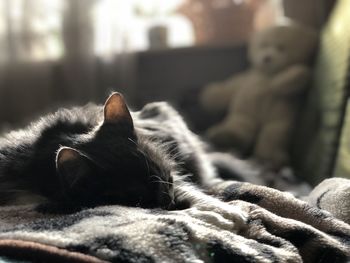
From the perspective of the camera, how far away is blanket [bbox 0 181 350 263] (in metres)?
0.74

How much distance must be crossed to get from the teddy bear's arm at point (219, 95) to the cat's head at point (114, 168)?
156 centimetres

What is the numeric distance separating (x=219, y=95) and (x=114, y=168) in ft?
5.62

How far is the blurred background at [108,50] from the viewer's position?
2.96 meters

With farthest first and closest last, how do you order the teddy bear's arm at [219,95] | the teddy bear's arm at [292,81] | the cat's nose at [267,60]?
the teddy bear's arm at [219,95], the cat's nose at [267,60], the teddy bear's arm at [292,81]

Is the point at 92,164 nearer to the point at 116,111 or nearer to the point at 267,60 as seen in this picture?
the point at 116,111

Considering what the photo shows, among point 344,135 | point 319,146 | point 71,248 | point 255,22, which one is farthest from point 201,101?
point 71,248

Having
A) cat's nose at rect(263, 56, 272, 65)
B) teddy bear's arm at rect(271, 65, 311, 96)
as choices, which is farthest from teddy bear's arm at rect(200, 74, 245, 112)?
teddy bear's arm at rect(271, 65, 311, 96)

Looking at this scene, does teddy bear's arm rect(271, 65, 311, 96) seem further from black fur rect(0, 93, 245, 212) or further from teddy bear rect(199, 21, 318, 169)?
black fur rect(0, 93, 245, 212)

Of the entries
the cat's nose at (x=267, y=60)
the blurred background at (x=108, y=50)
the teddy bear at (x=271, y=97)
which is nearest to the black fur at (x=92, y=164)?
the teddy bear at (x=271, y=97)

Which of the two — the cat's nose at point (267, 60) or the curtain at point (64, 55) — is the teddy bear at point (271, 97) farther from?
the curtain at point (64, 55)

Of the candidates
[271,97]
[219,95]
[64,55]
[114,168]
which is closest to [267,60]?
[271,97]

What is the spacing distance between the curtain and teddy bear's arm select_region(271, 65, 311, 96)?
0.95 m

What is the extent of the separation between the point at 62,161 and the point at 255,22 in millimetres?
2300

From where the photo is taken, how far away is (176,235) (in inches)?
31.7
